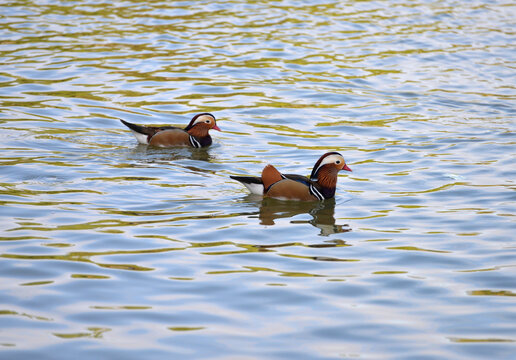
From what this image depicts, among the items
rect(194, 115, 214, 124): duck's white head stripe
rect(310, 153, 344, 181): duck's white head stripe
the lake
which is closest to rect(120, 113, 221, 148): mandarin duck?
rect(194, 115, 214, 124): duck's white head stripe

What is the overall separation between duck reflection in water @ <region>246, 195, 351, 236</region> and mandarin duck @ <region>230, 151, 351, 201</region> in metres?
0.08

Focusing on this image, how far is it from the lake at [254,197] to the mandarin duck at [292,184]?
0.47ft

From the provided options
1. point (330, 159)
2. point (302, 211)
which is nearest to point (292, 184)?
point (302, 211)

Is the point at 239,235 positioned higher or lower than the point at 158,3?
lower

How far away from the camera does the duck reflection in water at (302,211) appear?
33.2ft

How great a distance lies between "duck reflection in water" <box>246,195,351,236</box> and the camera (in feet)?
33.2

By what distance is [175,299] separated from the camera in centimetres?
744

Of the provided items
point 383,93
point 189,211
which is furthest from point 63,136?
point 383,93

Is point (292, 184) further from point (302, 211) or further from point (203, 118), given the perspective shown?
point (203, 118)

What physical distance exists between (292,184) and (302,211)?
1.44 feet

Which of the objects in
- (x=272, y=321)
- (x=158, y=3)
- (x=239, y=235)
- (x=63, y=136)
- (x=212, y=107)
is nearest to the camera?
(x=272, y=321)

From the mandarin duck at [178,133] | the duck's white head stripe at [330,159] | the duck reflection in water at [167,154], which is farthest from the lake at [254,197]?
the duck's white head stripe at [330,159]

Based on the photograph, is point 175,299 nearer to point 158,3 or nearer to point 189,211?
point 189,211

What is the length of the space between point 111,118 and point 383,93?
6037mm
